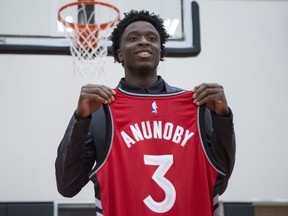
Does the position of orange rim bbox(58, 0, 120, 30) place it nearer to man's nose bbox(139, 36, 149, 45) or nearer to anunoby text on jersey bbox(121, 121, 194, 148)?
man's nose bbox(139, 36, 149, 45)

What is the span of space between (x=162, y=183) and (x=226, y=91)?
2422 mm

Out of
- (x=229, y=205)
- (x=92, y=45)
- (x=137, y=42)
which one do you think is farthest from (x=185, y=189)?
(x=229, y=205)

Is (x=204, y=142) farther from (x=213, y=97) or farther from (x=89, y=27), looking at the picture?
(x=89, y=27)

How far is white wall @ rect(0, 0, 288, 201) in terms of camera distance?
11.9 feet

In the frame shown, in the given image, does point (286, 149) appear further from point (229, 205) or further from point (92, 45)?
point (92, 45)

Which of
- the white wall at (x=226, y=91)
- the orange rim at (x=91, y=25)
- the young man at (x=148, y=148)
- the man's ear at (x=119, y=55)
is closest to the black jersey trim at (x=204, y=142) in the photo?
the young man at (x=148, y=148)

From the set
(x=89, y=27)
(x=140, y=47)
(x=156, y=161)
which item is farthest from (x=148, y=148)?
(x=89, y=27)

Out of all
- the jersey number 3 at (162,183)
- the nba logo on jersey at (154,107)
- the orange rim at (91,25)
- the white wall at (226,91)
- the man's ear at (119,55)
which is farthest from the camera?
the white wall at (226,91)

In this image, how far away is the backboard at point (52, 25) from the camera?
12.2 feet

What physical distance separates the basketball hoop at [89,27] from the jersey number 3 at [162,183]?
1848 mm

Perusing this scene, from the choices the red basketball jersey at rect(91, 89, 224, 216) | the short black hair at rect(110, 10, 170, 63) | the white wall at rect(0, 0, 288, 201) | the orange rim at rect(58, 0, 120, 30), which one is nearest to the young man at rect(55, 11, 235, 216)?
the red basketball jersey at rect(91, 89, 224, 216)

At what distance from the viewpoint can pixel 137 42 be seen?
1.68 m

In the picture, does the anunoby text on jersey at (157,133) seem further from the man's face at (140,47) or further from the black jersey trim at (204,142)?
→ the man's face at (140,47)

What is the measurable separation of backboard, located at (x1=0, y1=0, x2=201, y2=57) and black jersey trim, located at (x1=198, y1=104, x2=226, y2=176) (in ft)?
7.11
